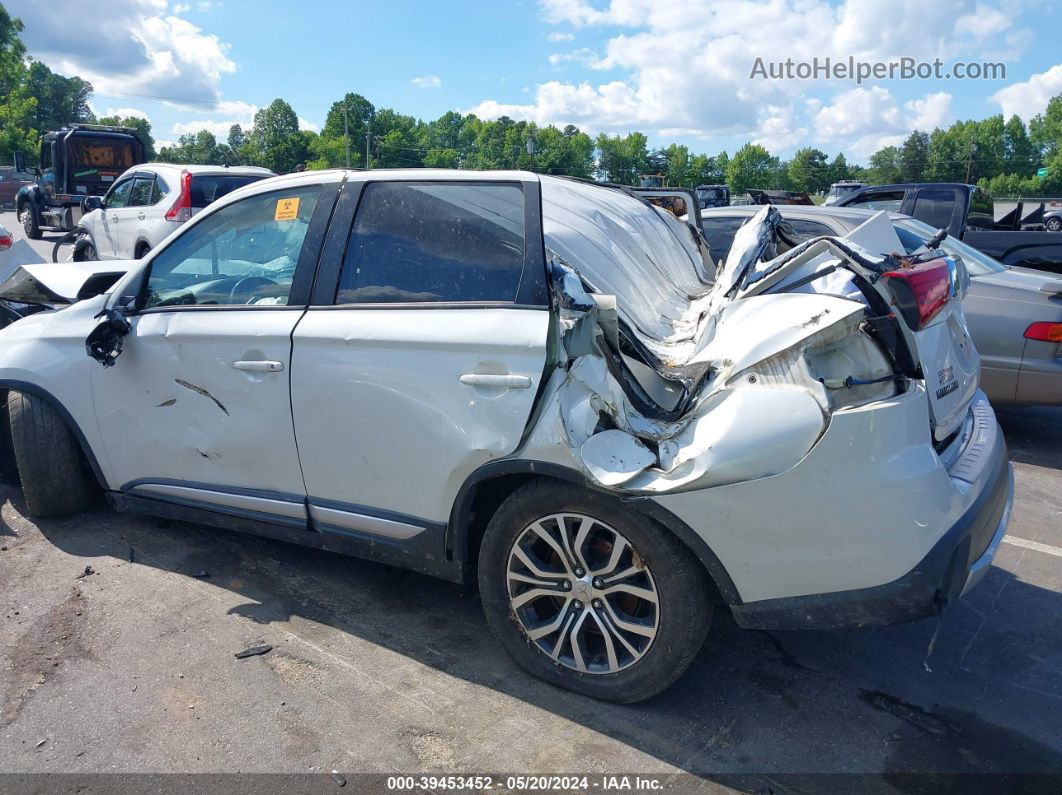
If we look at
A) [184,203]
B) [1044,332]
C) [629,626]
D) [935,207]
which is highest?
[184,203]

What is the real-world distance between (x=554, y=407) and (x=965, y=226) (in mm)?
7583

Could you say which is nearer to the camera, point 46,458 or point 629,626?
point 629,626

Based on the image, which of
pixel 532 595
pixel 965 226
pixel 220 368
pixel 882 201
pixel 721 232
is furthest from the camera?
pixel 882 201

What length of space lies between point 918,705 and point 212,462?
313 cm

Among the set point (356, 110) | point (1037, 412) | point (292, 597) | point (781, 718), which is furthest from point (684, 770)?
point (356, 110)

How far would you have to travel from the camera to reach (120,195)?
11117 millimetres

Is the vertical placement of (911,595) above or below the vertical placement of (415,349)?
below

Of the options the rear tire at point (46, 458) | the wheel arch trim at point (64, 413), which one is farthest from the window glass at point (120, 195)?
the wheel arch trim at point (64, 413)

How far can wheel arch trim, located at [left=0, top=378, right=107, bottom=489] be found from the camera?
4016 millimetres

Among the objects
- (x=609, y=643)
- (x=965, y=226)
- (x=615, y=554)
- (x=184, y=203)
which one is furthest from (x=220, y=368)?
(x=965, y=226)

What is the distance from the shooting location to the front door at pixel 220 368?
339 cm

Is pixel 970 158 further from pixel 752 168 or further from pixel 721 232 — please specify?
pixel 721 232

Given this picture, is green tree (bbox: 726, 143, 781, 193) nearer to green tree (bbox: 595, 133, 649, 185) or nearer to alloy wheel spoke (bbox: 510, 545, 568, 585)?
green tree (bbox: 595, 133, 649, 185)

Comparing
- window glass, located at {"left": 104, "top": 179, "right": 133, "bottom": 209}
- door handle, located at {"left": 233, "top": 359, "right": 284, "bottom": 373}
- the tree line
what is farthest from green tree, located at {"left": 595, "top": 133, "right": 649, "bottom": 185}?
door handle, located at {"left": 233, "top": 359, "right": 284, "bottom": 373}
